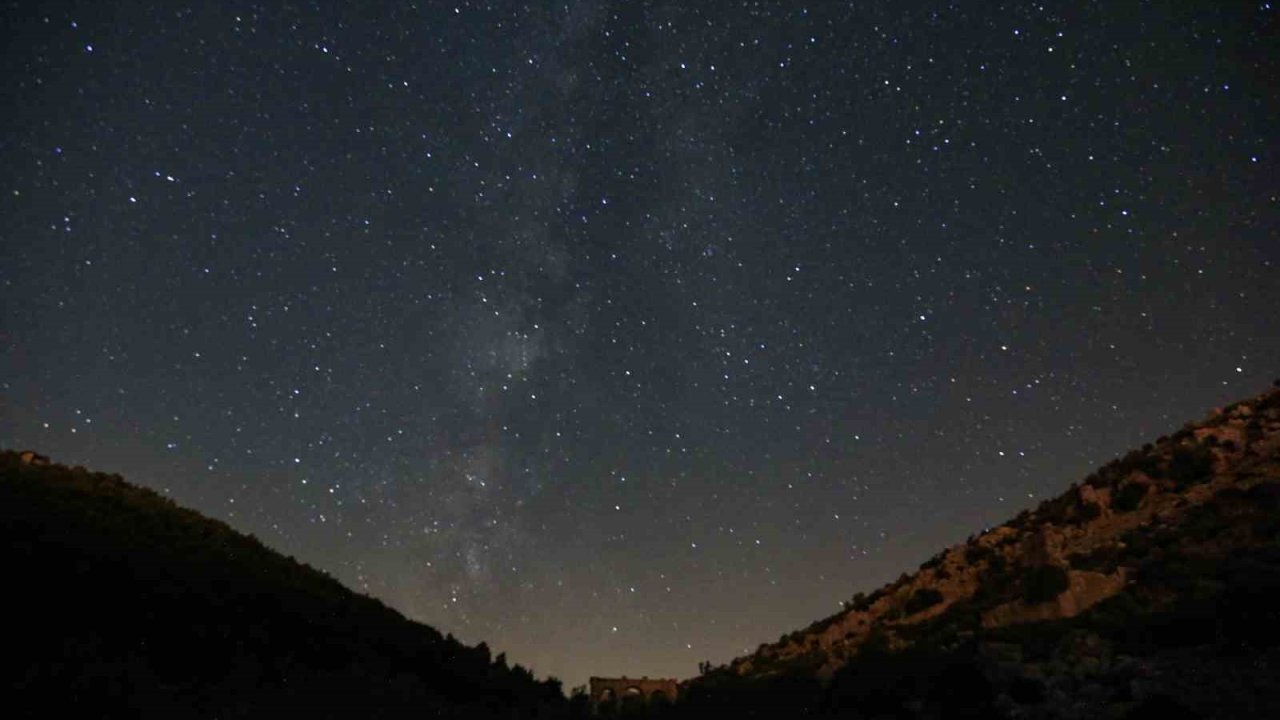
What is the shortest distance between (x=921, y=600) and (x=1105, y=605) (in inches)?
405

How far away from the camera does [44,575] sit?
1240 cm

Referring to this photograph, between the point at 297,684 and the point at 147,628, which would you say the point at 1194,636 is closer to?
the point at 297,684

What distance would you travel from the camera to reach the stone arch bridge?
17500mm

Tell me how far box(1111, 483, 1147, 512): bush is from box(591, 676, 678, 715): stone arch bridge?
1438 cm

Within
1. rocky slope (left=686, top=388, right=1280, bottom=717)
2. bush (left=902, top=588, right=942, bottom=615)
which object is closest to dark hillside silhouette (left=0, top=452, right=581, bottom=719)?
rocky slope (left=686, top=388, right=1280, bottom=717)

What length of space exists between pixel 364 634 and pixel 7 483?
27.3 ft

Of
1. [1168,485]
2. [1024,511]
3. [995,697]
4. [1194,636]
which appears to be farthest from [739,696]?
[1024,511]

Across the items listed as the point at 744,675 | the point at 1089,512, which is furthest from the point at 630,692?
the point at 1089,512

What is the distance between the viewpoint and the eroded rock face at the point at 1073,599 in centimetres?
1585

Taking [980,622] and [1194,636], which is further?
[980,622]

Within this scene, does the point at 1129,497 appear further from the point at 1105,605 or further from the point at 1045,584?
the point at 1105,605

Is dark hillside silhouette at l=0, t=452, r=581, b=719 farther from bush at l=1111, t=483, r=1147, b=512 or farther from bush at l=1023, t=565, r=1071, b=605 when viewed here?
bush at l=1111, t=483, r=1147, b=512

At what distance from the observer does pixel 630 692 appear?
20859 millimetres

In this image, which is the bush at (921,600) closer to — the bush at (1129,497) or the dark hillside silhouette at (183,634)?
the bush at (1129,497)
